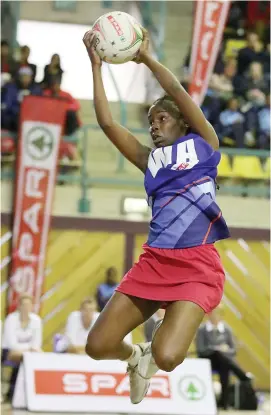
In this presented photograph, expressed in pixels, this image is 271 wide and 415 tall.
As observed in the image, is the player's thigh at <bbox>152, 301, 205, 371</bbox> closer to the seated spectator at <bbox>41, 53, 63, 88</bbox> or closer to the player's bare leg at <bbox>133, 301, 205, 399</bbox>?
the player's bare leg at <bbox>133, 301, 205, 399</bbox>

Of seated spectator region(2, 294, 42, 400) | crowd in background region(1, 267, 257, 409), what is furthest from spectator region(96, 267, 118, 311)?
seated spectator region(2, 294, 42, 400)

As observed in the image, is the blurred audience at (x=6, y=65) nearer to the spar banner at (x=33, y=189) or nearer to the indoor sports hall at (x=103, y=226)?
the indoor sports hall at (x=103, y=226)

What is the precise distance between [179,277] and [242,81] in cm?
965

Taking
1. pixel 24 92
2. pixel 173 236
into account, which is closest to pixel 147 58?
pixel 173 236

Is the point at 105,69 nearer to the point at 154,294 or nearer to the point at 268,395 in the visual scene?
the point at 268,395

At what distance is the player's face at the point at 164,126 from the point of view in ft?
20.1

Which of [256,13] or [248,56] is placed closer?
[248,56]

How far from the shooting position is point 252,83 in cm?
1530

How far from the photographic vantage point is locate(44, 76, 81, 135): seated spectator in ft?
43.1

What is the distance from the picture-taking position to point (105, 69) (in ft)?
52.2

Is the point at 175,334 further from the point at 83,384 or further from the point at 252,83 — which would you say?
the point at 252,83

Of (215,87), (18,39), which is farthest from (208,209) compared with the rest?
(18,39)

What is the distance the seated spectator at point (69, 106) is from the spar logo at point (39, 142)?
733 millimetres

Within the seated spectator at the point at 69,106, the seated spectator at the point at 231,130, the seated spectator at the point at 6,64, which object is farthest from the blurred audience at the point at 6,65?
the seated spectator at the point at 231,130
